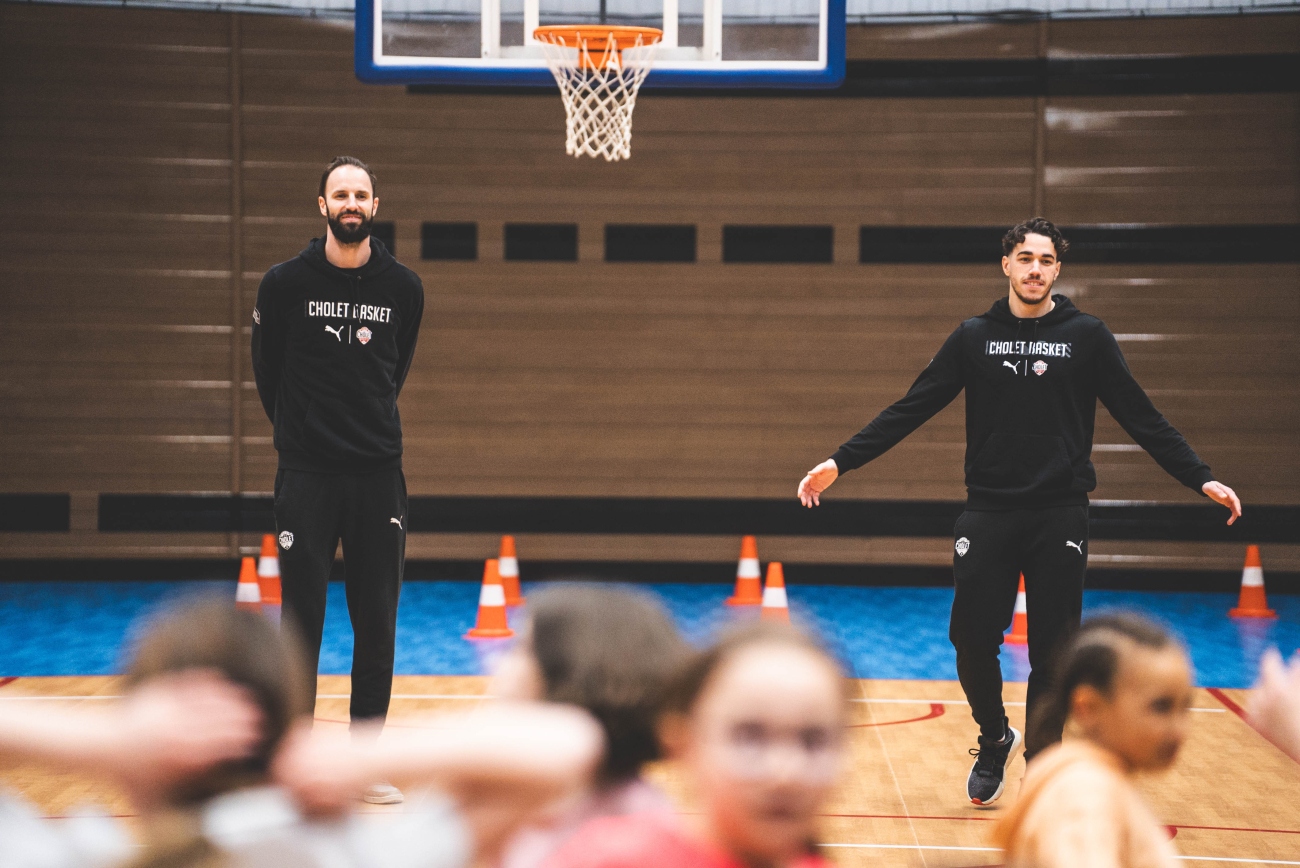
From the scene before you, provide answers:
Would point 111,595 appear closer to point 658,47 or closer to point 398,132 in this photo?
point 398,132

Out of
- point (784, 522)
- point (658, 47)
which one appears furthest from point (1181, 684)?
point (784, 522)

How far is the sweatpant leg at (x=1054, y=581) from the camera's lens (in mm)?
4340

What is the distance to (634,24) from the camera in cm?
640

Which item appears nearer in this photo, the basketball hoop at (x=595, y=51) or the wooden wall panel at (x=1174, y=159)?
the basketball hoop at (x=595, y=51)

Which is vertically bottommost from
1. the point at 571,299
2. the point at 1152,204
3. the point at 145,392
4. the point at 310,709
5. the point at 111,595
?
the point at 111,595

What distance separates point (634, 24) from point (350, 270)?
254 centimetres

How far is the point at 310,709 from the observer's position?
14.3 feet

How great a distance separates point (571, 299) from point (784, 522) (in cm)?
231

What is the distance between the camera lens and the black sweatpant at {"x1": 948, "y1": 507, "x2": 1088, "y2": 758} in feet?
14.3

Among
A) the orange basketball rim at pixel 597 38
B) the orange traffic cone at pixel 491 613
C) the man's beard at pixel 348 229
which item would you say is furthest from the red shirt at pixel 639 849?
the orange traffic cone at pixel 491 613

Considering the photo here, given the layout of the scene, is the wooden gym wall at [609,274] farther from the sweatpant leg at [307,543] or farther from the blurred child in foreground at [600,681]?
the blurred child in foreground at [600,681]

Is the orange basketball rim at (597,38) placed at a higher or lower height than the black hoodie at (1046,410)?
higher

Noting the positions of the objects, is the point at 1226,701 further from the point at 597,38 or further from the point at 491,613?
the point at 597,38

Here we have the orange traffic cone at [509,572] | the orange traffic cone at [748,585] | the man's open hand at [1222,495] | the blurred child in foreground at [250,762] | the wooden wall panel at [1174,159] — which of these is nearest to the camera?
the blurred child in foreground at [250,762]
